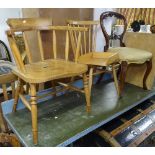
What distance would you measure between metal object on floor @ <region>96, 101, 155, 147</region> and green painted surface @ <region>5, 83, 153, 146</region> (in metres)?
0.12

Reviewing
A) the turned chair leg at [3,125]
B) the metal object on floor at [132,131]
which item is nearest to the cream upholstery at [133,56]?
the metal object on floor at [132,131]

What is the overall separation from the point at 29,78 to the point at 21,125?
0.44 m

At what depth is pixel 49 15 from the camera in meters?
1.75

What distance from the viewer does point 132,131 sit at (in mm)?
1512

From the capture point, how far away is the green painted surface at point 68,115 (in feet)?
4.13

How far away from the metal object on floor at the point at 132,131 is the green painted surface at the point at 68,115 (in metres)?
0.12

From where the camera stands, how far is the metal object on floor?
1403 millimetres

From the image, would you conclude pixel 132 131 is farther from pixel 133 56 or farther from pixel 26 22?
pixel 26 22

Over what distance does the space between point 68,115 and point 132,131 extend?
0.55 m

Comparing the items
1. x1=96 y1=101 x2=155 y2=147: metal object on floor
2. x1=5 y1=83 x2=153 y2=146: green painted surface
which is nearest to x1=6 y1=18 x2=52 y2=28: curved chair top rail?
x1=5 y1=83 x2=153 y2=146: green painted surface

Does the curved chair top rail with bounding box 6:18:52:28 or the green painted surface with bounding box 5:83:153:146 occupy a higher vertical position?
the curved chair top rail with bounding box 6:18:52:28

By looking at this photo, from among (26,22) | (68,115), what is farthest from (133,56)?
(26,22)

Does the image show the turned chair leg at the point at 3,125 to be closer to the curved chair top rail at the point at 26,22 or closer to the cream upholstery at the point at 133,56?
the curved chair top rail at the point at 26,22

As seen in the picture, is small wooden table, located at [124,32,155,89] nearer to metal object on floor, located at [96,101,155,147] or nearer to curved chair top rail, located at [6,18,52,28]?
metal object on floor, located at [96,101,155,147]
